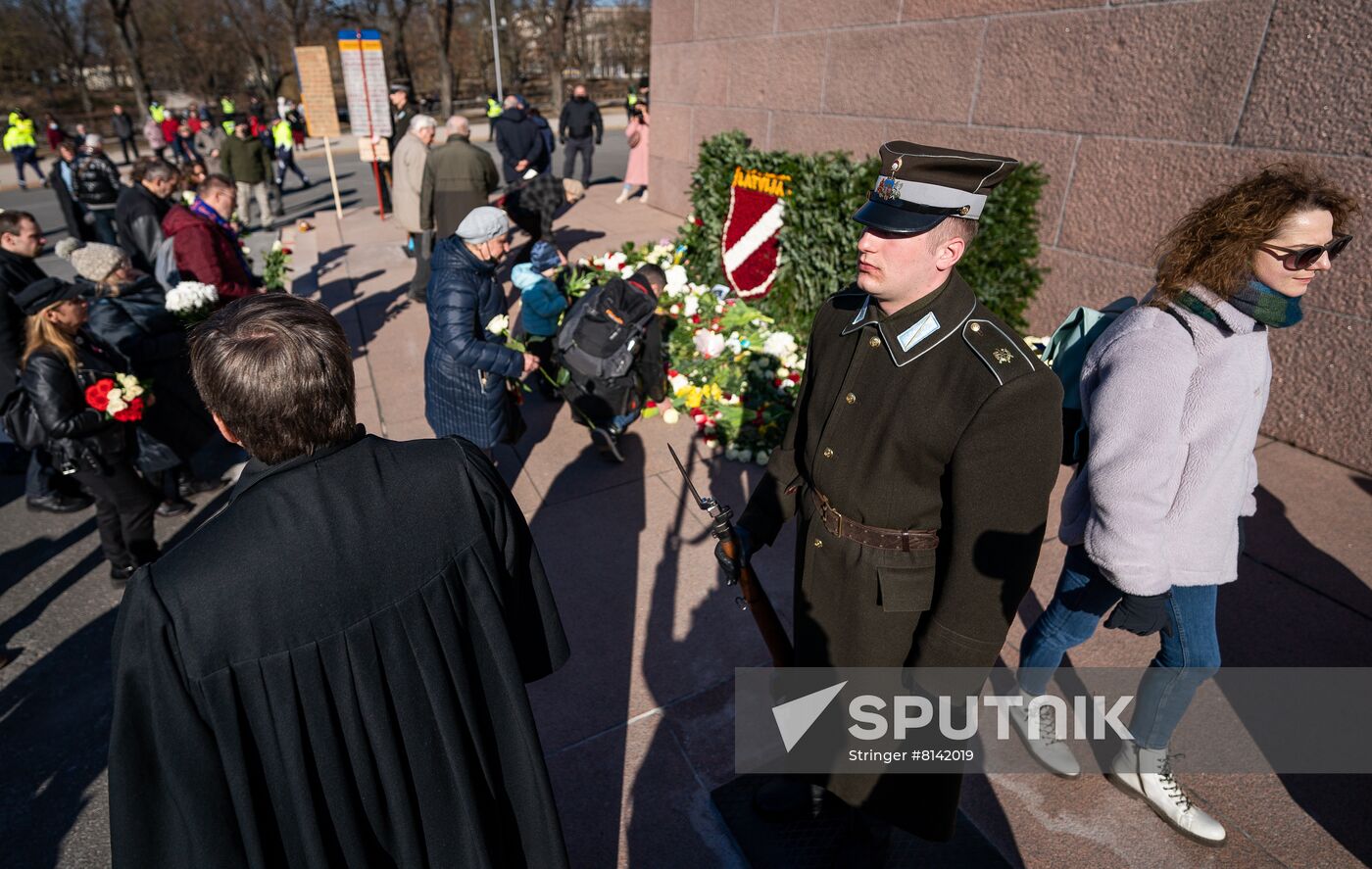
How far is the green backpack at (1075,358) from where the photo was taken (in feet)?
8.01

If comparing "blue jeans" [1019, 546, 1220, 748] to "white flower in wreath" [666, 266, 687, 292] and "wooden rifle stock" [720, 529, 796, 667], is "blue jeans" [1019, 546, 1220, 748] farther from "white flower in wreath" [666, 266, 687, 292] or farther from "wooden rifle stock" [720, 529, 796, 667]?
"white flower in wreath" [666, 266, 687, 292]

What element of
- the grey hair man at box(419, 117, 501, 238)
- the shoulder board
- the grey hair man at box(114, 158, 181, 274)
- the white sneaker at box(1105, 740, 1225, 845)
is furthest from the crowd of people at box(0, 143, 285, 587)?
the white sneaker at box(1105, 740, 1225, 845)

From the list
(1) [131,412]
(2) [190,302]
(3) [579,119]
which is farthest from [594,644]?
(3) [579,119]

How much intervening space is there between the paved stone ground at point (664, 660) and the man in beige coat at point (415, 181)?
3.21m

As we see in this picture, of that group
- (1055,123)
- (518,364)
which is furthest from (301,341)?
(1055,123)

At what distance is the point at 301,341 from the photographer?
134 centimetres

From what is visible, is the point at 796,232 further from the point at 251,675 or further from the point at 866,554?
the point at 251,675

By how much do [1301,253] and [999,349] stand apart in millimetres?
Answer: 906

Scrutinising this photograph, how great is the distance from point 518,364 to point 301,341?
2.56 m

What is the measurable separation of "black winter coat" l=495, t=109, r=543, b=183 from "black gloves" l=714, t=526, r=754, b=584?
9.20 metres

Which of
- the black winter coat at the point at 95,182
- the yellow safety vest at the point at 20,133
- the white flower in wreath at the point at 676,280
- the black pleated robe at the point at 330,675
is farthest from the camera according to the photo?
the yellow safety vest at the point at 20,133

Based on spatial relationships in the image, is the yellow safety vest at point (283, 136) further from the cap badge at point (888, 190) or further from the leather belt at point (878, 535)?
the leather belt at point (878, 535)

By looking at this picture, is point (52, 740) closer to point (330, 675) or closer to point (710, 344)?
point (330, 675)

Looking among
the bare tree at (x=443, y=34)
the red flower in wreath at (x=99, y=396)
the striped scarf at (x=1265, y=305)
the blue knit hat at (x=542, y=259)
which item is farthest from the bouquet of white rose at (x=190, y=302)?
the bare tree at (x=443, y=34)
